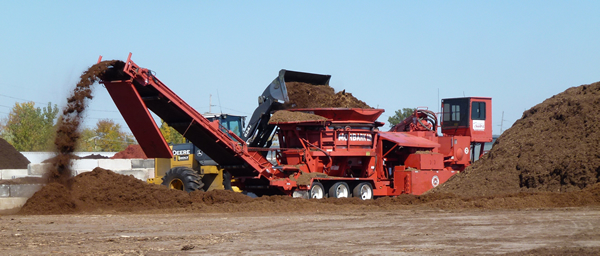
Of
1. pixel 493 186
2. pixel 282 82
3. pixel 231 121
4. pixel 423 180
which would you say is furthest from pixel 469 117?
pixel 231 121

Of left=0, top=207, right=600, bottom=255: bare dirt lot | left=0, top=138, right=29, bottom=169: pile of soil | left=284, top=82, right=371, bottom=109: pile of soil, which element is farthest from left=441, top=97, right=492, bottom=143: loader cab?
left=0, top=138, right=29, bottom=169: pile of soil

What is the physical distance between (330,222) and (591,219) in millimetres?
4488

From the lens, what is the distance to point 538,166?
1605cm

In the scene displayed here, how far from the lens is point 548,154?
1619 cm

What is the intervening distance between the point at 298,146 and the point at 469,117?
877cm

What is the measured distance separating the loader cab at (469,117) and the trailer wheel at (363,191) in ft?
22.3

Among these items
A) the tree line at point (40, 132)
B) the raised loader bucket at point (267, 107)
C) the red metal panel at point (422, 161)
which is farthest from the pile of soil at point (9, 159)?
the red metal panel at point (422, 161)

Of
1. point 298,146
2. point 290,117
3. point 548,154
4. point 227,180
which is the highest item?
point 290,117

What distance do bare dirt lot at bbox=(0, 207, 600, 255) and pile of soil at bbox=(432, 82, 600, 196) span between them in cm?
281

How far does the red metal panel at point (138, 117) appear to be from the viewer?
14.3 meters

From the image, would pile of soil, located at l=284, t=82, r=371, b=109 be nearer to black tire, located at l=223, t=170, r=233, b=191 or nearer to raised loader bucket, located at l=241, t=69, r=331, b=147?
raised loader bucket, located at l=241, t=69, r=331, b=147

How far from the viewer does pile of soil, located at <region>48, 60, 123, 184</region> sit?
13.3m

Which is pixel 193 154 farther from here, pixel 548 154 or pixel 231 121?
pixel 548 154

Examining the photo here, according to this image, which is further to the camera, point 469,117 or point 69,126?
point 469,117
